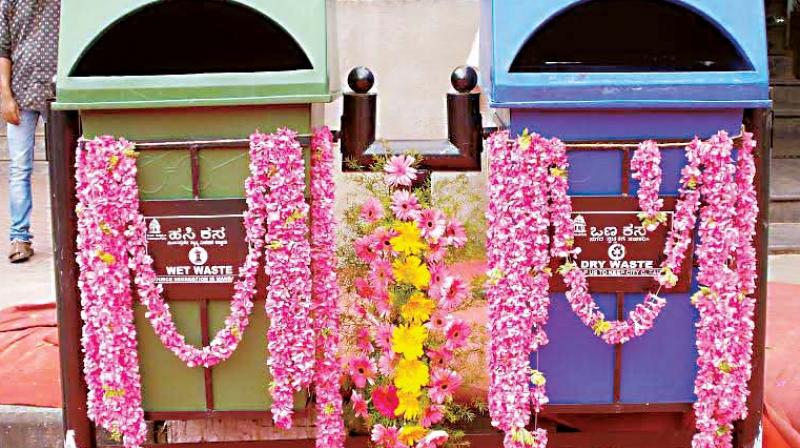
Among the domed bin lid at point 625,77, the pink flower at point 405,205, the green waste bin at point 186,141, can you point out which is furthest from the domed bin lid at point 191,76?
the domed bin lid at point 625,77

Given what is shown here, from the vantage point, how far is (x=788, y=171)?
6898 mm

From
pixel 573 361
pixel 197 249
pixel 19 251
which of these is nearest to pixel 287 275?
pixel 197 249

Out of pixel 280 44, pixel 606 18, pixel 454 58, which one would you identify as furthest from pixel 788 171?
pixel 280 44

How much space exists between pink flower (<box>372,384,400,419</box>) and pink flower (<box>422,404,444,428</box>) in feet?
0.30

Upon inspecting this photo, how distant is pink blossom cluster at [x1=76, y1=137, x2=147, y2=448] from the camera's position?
8.00 feet

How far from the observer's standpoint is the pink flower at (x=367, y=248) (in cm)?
266

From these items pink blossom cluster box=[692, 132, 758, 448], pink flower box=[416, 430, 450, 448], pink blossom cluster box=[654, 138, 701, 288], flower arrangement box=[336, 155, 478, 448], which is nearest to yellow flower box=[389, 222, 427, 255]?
flower arrangement box=[336, 155, 478, 448]

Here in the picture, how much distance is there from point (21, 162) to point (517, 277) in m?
3.78

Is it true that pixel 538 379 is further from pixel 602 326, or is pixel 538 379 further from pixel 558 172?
pixel 558 172

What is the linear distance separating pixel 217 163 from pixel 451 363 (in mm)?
940

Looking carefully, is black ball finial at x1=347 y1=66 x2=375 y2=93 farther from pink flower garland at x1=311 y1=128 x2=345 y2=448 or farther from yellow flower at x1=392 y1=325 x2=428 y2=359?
yellow flower at x1=392 y1=325 x2=428 y2=359

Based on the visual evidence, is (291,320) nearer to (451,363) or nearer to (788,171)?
(451,363)

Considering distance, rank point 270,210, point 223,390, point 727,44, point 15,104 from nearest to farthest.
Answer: point 270,210 → point 223,390 → point 727,44 → point 15,104

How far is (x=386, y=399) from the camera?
2.68 metres
